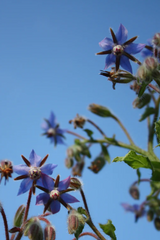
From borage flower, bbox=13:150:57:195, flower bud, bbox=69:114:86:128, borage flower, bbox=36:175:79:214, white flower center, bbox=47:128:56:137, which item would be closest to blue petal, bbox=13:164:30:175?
borage flower, bbox=13:150:57:195

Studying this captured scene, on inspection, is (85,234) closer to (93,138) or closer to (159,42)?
(159,42)

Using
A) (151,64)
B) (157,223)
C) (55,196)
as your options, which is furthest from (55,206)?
(157,223)

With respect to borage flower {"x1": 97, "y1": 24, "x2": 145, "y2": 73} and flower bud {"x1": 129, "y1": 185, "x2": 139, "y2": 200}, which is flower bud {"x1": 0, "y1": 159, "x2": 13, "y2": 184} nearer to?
borage flower {"x1": 97, "y1": 24, "x2": 145, "y2": 73}

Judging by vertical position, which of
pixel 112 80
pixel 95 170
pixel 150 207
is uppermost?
pixel 112 80

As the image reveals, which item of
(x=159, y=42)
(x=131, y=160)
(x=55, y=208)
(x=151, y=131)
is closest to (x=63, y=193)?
(x=55, y=208)

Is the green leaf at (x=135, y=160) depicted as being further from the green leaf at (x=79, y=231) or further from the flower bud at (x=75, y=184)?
the green leaf at (x=79, y=231)

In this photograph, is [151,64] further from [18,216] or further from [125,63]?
[18,216]

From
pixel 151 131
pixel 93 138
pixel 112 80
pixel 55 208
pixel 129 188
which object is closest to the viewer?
pixel 55 208
